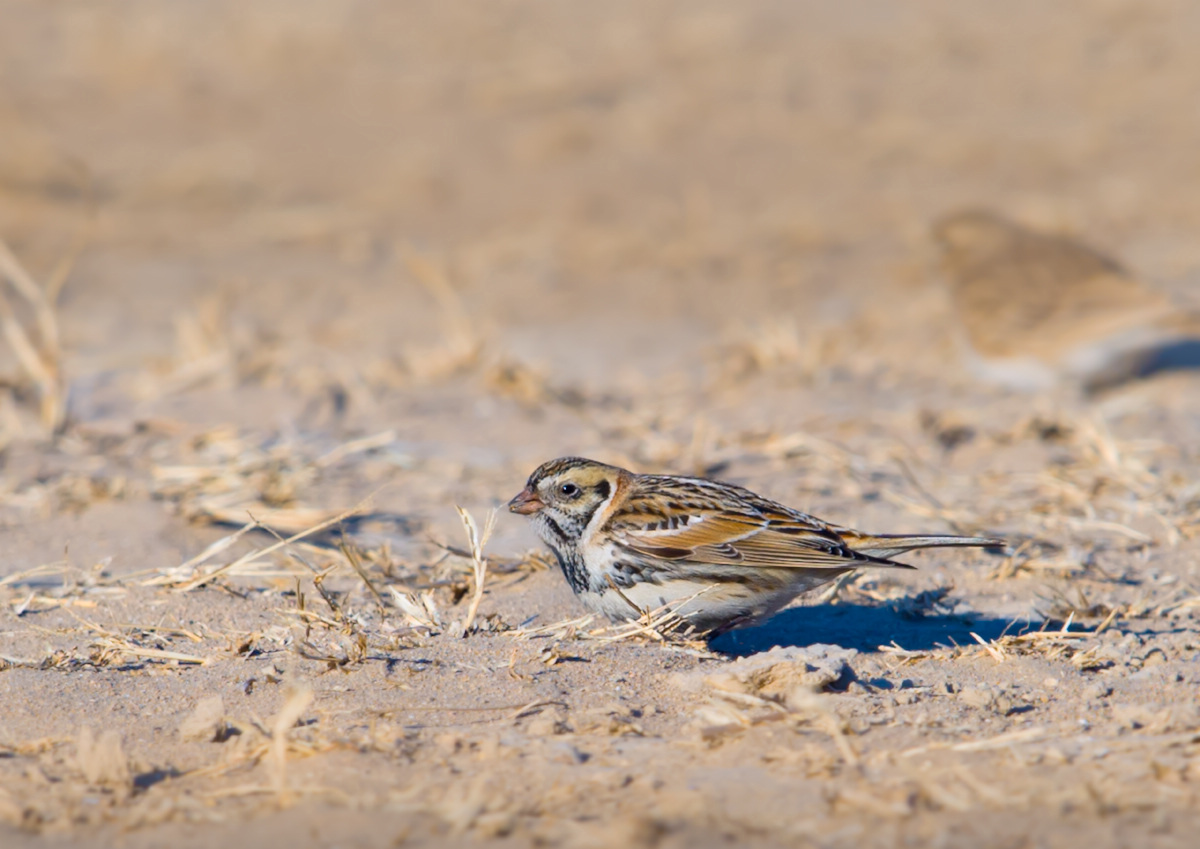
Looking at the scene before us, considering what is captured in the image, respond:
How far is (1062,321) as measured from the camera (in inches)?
365

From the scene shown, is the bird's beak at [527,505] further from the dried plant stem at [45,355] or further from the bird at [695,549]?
the dried plant stem at [45,355]

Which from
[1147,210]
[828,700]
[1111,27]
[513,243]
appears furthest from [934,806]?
[1111,27]

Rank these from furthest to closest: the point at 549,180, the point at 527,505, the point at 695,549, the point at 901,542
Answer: the point at 549,180 → the point at 527,505 → the point at 901,542 → the point at 695,549

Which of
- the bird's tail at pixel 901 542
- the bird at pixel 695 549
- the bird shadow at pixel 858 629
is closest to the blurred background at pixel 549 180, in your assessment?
the bird at pixel 695 549

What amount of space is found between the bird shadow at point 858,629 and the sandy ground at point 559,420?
3 centimetres

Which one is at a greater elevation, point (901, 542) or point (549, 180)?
point (549, 180)

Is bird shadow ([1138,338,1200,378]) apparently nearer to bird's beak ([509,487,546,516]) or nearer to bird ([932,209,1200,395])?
bird ([932,209,1200,395])

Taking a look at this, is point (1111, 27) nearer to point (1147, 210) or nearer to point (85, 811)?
point (1147, 210)

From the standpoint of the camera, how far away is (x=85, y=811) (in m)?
3.26

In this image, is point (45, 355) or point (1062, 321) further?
point (1062, 321)

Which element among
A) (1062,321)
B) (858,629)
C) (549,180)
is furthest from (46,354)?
(549,180)

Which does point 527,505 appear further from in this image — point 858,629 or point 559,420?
point 559,420

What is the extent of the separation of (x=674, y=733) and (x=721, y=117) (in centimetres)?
1360

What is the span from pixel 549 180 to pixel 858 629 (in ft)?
34.7
